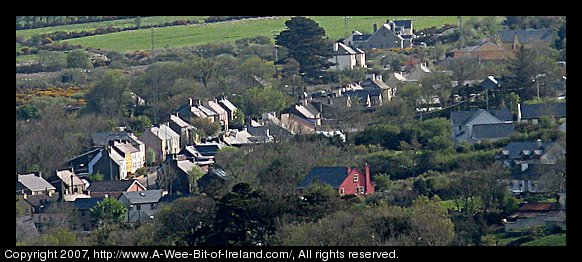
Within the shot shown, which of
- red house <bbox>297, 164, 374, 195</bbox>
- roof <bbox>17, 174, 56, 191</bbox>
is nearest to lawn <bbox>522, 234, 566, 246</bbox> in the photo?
red house <bbox>297, 164, 374, 195</bbox>

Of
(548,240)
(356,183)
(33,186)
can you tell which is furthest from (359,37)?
(548,240)

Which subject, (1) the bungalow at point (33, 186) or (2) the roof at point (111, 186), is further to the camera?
(2) the roof at point (111, 186)

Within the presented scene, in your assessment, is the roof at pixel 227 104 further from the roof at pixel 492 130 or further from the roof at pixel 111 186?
the roof at pixel 111 186

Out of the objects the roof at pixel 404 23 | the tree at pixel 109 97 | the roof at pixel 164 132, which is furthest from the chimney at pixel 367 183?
the roof at pixel 404 23

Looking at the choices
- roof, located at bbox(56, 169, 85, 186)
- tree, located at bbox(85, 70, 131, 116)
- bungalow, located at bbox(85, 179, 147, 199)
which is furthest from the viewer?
tree, located at bbox(85, 70, 131, 116)

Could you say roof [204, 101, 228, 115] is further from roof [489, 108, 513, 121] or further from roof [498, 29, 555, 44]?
roof [498, 29, 555, 44]

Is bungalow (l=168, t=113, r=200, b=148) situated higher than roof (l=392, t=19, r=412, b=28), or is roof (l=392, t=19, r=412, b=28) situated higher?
roof (l=392, t=19, r=412, b=28)
